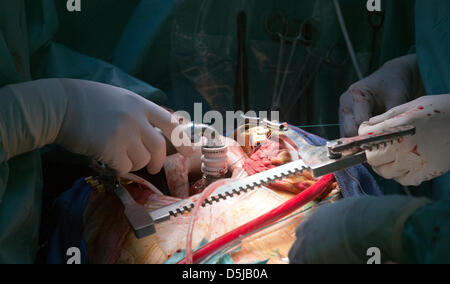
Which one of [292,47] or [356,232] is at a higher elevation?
[292,47]

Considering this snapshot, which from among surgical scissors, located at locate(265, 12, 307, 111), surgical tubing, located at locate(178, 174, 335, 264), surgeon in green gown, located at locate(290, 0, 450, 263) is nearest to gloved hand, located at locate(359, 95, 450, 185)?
surgeon in green gown, located at locate(290, 0, 450, 263)

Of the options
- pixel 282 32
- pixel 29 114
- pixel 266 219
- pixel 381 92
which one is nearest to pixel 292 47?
pixel 282 32

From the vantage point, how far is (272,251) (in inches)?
37.2

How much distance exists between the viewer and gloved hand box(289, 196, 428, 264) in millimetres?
643

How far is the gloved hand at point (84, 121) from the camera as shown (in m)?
0.84

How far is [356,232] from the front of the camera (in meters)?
0.68

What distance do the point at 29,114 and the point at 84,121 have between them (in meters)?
0.15

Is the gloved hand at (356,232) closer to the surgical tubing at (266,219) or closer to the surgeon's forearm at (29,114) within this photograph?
the surgical tubing at (266,219)

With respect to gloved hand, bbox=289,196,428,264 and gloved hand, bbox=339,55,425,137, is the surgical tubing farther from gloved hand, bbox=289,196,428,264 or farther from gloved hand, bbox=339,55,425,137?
gloved hand, bbox=339,55,425,137

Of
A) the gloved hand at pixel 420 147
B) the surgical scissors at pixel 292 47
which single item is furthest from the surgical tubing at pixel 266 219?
the surgical scissors at pixel 292 47

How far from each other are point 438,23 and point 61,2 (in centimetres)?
→ 189

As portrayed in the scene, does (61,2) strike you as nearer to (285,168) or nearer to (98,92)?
(98,92)

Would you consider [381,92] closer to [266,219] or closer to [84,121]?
[266,219]

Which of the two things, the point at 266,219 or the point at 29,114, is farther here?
the point at 266,219
